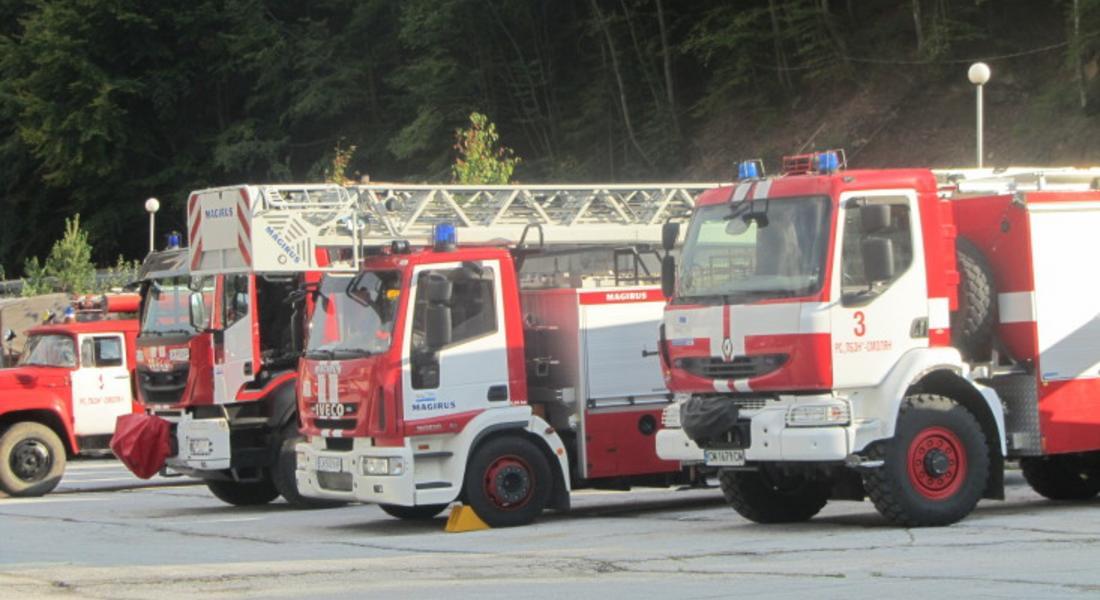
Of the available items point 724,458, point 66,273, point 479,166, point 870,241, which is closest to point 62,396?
point 724,458

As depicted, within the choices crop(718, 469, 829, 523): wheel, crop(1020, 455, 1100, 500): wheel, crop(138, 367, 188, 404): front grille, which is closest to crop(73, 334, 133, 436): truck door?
crop(138, 367, 188, 404): front grille

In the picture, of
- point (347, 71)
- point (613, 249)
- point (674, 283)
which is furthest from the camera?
point (347, 71)

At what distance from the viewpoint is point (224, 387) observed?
2011 centimetres

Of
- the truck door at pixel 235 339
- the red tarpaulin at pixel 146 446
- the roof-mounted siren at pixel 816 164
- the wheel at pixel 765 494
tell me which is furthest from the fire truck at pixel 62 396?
the roof-mounted siren at pixel 816 164

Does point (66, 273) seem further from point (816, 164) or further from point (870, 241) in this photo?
point (870, 241)

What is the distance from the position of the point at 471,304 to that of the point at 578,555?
11.6 feet

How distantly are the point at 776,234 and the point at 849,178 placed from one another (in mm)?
750

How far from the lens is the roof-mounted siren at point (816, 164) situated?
583 inches

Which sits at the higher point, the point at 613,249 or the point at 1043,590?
the point at 613,249

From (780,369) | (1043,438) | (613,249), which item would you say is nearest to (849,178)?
(780,369)

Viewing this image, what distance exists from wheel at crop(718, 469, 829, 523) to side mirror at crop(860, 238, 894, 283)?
8.01 feet

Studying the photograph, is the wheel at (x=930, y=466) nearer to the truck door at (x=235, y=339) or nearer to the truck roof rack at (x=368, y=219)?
the truck roof rack at (x=368, y=219)

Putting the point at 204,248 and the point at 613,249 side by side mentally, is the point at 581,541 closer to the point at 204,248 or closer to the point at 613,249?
the point at 613,249

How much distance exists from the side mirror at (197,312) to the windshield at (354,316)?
11.7 ft
